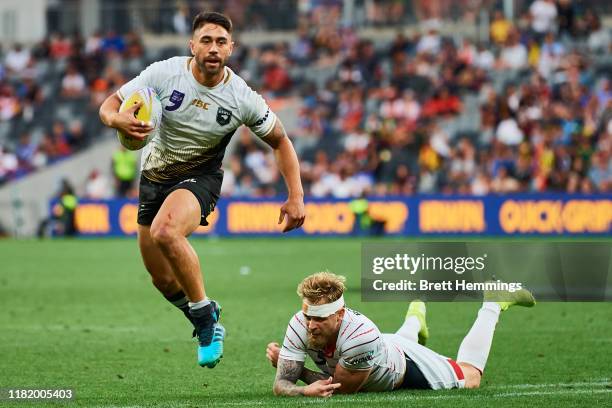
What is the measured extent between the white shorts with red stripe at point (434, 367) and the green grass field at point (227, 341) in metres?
0.19

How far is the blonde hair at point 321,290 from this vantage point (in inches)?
299

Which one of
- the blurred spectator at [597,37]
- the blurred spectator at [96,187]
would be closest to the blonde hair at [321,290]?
the blurred spectator at [96,187]

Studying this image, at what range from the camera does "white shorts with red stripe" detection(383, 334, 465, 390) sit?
8180 millimetres

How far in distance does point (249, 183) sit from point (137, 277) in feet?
34.5

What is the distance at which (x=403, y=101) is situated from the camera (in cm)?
3066

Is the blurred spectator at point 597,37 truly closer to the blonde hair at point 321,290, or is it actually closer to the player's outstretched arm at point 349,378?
the player's outstretched arm at point 349,378

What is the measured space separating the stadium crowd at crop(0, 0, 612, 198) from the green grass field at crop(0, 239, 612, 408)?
8.24 m

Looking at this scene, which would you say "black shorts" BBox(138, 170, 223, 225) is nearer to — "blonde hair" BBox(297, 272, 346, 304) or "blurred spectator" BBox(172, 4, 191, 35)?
"blonde hair" BBox(297, 272, 346, 304)

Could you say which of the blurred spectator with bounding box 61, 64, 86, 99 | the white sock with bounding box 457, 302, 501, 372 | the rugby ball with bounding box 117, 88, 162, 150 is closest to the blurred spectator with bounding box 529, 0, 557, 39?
the blurred spectator with bounding box 61, 64, 86, 99

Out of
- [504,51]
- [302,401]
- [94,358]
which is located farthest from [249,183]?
[302,401]

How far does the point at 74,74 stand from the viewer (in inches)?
1373

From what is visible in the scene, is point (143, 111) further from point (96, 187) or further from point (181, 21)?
point (181, 21)

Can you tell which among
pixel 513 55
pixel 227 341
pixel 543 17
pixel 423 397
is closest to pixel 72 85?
pixel 513 55

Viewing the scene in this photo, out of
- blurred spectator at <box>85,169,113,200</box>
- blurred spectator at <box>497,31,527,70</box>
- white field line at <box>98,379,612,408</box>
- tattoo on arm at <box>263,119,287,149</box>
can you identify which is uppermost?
blurred spectator at <box>497,31,527,70</box>
